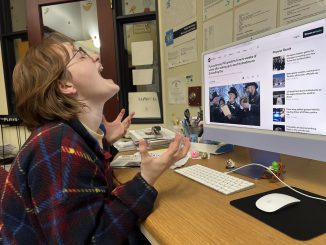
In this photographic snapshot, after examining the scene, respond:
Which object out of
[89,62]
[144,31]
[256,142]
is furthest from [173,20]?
[256,142]

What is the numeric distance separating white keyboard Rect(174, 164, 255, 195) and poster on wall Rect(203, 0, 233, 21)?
2.97ft

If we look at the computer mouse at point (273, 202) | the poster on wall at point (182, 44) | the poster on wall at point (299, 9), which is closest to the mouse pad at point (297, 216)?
the computer mouse at point (273, 202)

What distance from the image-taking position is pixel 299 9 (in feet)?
3.42

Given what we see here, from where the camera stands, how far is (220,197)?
0.72 m

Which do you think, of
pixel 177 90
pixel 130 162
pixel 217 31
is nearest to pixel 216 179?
pixel 130 162

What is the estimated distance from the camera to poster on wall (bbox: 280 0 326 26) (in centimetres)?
97

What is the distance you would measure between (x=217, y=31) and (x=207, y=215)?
3.85 feet

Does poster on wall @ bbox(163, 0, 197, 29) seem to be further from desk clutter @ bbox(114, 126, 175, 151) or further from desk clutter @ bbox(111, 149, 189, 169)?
desk clutter @ bbox(111, 149, 189, 169)

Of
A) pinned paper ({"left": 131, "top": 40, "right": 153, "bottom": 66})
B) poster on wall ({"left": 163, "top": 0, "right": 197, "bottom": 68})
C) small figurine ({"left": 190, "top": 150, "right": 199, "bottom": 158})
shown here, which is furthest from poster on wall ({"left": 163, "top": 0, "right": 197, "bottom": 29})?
small figurine ({"left": 190, "top": 150, "right": 199, "bottom": 158})

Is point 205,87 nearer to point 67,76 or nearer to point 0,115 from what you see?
point 67,76

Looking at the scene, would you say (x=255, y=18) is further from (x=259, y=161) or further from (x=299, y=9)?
(x=259, y=161)

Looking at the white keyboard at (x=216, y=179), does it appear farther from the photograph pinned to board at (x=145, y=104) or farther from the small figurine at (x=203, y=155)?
the photograph pinned to board at (x=145, y=104)

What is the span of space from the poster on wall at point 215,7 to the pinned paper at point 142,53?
0.67m

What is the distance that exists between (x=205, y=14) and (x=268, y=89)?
37.0 inches
